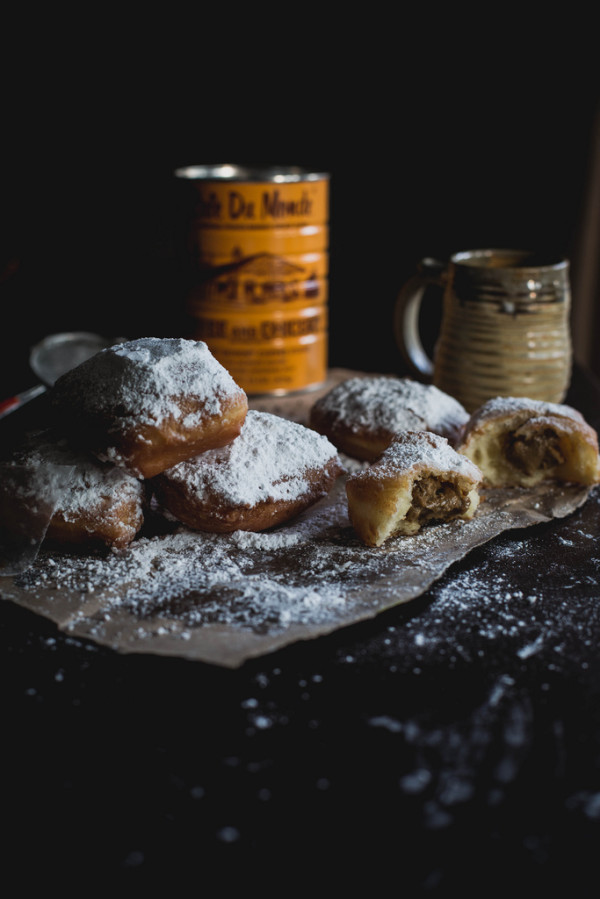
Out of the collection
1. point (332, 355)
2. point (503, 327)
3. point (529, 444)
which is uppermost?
point (503, 327)

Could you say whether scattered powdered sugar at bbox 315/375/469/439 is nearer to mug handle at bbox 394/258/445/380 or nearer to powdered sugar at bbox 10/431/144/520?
mug handle at bbox 394/258/445/380

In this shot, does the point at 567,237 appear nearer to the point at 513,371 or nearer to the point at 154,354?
the point at 513,371

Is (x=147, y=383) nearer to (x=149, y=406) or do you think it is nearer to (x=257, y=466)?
(x=149, y=406)

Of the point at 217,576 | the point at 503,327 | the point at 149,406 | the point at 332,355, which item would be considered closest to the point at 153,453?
the point at 149,406

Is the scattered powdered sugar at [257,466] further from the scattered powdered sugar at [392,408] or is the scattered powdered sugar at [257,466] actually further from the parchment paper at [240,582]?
the scattered powdered sugar at [392,408]

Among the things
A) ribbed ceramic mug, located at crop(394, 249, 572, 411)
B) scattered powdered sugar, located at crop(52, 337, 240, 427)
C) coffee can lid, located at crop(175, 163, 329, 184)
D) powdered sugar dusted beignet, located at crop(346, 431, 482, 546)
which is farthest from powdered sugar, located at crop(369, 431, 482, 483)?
coffee can lid, located at crop(175, 163, 329, 184)

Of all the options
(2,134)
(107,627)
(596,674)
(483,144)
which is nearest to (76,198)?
(2,134)
